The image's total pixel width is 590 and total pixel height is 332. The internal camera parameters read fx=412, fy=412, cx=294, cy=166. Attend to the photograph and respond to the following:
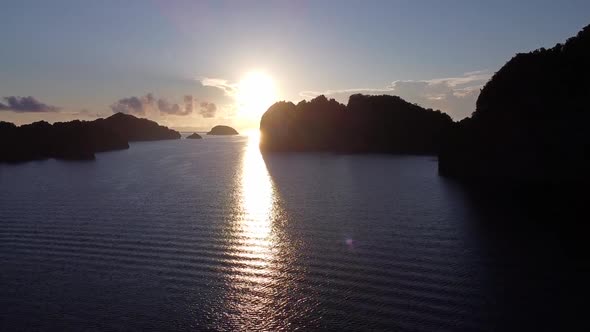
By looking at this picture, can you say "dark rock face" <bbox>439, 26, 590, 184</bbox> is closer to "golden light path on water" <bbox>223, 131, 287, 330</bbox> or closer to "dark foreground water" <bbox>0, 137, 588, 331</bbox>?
"dark foreground water" <bbox>0, 137, 588, 331</bbox>

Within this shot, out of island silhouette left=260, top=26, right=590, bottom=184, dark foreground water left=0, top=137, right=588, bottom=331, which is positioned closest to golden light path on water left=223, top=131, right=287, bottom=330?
dark foreground water left=0, top=137, right=588, bottom=331

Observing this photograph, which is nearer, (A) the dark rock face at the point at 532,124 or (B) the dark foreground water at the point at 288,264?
(B) the dark foreground water at the point at 288,264

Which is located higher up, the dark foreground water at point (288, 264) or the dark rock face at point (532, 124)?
the dark rock face at point (532, 124)

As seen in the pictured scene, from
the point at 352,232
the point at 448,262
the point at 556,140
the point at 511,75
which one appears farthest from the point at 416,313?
the point at 511,75

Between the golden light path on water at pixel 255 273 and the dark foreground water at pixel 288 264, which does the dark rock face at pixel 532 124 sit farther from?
the golden light path on water at pixel 255 273

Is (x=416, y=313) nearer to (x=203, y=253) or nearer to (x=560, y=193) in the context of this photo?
(x=203, y=253)

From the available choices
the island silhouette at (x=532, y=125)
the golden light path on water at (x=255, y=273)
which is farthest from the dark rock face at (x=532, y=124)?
the golden light path on water at (x=255, y=273)
